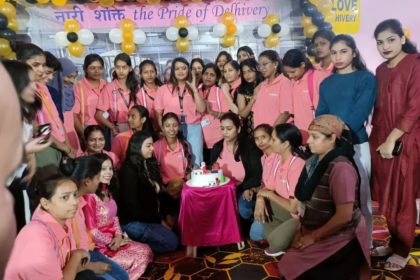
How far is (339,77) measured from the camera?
7.96 ft

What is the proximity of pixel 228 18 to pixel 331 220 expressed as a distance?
3.77 meters

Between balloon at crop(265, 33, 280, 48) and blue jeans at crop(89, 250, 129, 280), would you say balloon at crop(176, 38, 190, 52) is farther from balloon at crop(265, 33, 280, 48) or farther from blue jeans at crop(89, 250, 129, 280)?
blue jeans at crop(89, 250, 129, 280)

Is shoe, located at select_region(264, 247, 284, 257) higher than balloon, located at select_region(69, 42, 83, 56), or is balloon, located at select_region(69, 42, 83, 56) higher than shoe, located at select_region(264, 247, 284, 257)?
balloon, located at select_region(69, 42, 83, 56)

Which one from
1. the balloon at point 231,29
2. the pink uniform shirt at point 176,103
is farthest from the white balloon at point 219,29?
the pink uniform shirt at point 176,103

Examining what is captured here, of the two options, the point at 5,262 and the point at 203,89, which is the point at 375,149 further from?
the point at 5,262

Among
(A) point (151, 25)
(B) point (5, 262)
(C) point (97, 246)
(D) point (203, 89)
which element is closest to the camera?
(B) point (5, 262)

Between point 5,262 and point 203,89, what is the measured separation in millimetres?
3481

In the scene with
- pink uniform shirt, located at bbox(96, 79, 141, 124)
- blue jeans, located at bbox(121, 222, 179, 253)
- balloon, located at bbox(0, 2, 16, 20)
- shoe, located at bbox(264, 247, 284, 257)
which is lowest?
shoe, located at bbox(264, 247, 284, 257)

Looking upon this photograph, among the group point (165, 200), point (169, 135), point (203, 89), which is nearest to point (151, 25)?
point (203, 89)

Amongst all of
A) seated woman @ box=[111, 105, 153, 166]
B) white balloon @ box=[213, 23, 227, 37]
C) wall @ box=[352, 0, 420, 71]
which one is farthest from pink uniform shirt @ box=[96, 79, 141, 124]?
wall @ box=[352, 0, 420, 71]

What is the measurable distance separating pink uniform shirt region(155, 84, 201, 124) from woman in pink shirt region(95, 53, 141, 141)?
320 mm

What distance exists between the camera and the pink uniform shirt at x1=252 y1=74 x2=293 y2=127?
315 centimetres

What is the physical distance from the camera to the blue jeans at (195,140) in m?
3.49

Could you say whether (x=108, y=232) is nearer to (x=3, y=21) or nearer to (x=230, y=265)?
(x=230, y=265)
